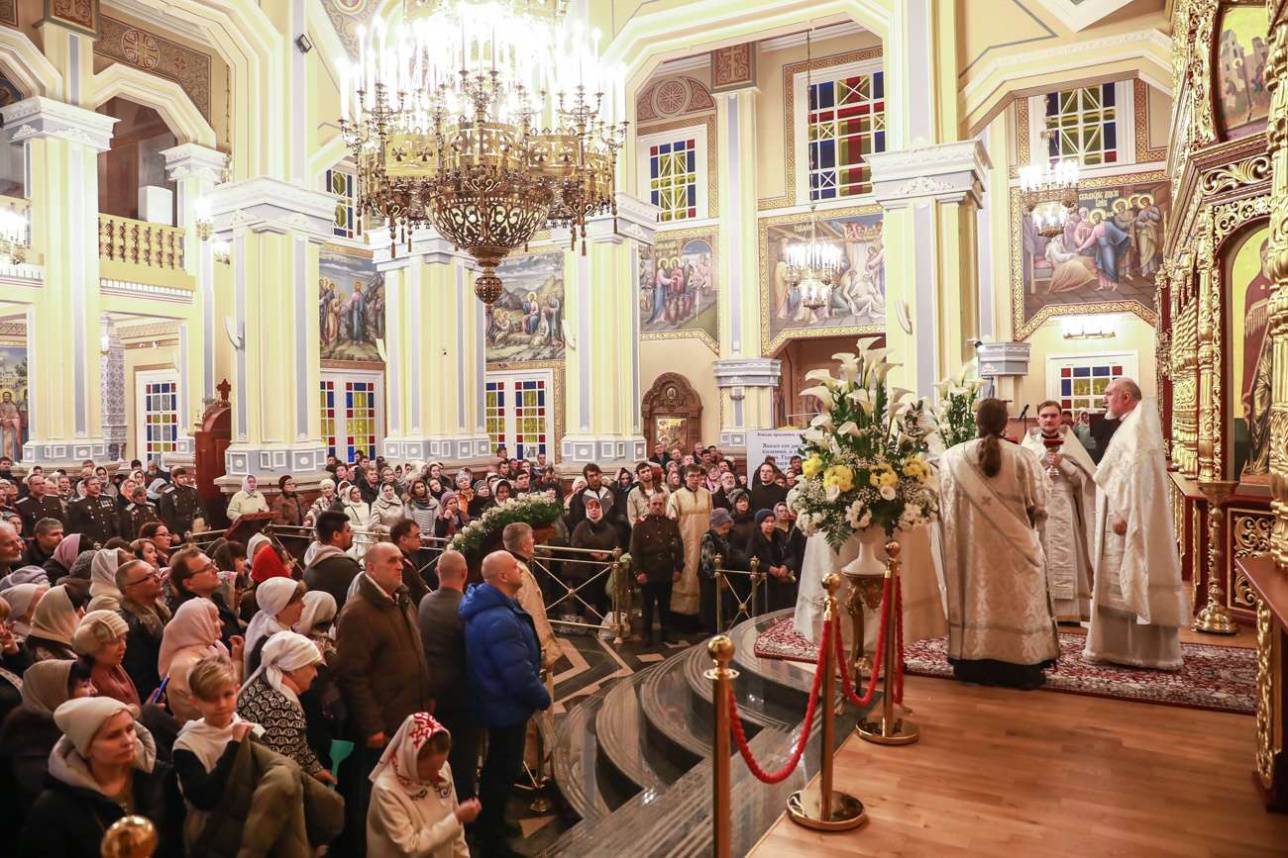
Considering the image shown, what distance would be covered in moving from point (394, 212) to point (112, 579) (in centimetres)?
295

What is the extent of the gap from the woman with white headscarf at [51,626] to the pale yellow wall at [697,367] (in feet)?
52.1

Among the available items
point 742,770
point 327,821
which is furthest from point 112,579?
point 742,770

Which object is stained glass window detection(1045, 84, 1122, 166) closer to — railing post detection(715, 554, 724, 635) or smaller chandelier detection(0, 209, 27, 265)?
railing post detection(715, 554, 724, 635)

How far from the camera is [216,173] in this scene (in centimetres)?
1869

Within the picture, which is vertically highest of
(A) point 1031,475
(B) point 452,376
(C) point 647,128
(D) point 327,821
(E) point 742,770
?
(C) point 647,128

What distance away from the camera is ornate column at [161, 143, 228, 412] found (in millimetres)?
18250

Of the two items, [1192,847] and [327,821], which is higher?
[327,821]

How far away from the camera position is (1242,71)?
22.5 ft

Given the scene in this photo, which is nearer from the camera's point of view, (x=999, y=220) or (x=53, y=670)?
(x=53, y=670)

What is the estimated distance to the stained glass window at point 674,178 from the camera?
20078 millimetres

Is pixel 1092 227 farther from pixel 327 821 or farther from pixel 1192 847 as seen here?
pixel 327 821

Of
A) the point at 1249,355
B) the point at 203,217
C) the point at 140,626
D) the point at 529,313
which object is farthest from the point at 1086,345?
the point at 203,217

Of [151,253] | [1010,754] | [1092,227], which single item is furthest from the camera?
[151,253]

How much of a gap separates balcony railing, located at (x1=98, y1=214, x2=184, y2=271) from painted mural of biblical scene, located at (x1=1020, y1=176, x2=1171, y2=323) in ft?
55.2
